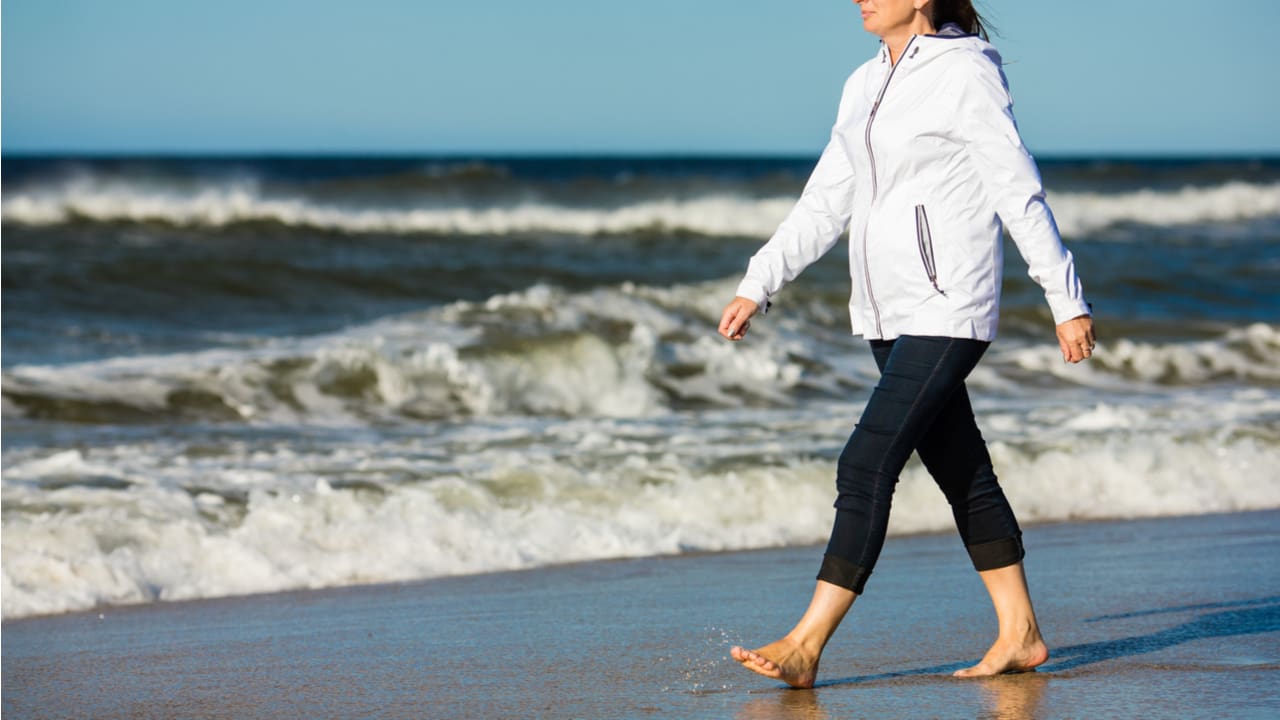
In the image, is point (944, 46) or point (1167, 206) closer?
point (944, 46)

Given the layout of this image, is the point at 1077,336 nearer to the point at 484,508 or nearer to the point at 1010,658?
the point at 1010,658

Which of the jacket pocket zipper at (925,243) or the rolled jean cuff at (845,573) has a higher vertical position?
the jacket pocket zipper at (925,243)

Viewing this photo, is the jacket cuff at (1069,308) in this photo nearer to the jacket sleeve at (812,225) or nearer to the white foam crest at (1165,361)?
the jacket sleeve at (812,225)

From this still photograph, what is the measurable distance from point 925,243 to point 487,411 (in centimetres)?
601

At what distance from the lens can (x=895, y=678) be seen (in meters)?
3.27

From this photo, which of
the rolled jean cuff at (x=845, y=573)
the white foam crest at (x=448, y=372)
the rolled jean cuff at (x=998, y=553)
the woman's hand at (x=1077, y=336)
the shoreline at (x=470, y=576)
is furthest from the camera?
the white foam crest at (x=448, y=372)

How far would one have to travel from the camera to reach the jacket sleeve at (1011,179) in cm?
279

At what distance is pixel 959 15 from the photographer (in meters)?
3.04

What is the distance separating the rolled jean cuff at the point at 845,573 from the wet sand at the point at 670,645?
244 mm

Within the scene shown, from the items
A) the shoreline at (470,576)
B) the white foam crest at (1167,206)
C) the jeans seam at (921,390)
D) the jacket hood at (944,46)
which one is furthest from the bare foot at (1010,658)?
the white foam crest at (1167,206)

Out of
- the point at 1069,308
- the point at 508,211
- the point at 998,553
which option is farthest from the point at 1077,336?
the point at 508,211

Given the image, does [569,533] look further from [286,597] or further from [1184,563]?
[1184,563]

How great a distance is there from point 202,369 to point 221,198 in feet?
55.7

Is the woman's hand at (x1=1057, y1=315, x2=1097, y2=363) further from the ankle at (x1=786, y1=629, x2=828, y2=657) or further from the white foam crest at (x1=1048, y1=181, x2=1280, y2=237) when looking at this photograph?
the white foam crest at (x1=1048, y1=181, x2=1280, y2=237)
